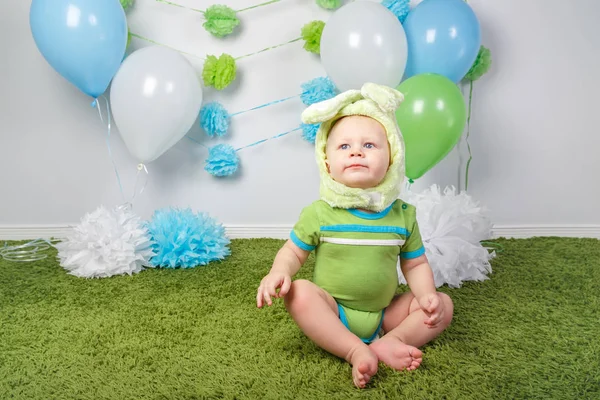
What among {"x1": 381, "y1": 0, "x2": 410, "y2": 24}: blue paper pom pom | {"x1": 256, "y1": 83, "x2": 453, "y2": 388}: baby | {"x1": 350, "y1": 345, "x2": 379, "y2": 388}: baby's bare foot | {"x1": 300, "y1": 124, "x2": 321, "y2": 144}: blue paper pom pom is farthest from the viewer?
{"x1": 300, "y1": 124, "x2": 321, "y2": 144}: blue paper pom pom

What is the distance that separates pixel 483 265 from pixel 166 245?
100 centimetres

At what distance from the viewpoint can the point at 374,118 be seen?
1.16 meters

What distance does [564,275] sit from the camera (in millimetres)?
1744

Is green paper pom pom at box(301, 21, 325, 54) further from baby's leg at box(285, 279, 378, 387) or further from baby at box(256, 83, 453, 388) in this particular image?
baby's leg at box(285, 279, 378, 387)

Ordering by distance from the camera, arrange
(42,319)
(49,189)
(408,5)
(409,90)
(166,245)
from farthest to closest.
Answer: (49,189) → (408,5) → (166,245) → (409,90) → (42,319)

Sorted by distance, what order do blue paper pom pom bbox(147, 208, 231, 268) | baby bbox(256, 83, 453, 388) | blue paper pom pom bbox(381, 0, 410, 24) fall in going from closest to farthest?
baby bbox(256, 83, 453, 388), blue paper pom pom bbox(147, 208, 231, 268), blue paper pom pom bbox(381, 0, 410, 24)

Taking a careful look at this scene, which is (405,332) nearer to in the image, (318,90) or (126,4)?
(318,90)

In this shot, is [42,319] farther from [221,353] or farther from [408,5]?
[408,5]

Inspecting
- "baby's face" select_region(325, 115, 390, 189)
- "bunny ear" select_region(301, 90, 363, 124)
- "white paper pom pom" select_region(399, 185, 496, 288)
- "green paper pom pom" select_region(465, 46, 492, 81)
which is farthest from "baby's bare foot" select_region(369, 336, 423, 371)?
"green paper pom pom" select_region(465, 46, 492, 81)

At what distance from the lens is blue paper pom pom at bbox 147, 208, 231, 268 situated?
1.86m

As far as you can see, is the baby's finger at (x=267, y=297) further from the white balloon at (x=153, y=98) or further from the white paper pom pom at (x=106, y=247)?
the white balloon at (x=153, y=98)

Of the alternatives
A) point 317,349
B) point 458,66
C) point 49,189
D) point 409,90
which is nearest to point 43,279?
point 49,189

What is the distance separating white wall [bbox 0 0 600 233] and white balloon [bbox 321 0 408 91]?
0.37 m

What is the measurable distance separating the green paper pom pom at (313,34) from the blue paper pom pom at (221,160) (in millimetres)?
489
